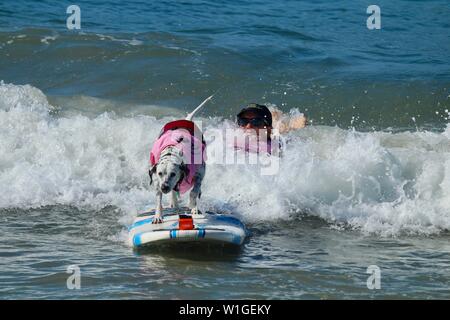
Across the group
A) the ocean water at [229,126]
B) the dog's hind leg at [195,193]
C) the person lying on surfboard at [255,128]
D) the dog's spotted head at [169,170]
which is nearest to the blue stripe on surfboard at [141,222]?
the ocean water at [229,126]

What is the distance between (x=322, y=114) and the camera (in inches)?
542

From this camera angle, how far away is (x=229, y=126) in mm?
11953

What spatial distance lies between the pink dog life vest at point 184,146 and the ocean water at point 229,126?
27.2 inches

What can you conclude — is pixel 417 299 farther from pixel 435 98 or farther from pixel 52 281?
pixel 435 98


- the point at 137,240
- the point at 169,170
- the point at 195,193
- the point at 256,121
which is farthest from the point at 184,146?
the point at 256,121

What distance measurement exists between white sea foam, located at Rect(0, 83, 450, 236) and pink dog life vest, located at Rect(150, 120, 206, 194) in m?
1.52

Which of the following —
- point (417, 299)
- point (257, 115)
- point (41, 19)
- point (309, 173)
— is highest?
point (41, 19)

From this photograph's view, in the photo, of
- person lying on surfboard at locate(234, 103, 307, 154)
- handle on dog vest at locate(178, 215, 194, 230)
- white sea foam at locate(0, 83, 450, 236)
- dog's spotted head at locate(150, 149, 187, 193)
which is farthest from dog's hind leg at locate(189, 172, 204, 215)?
person lying on surfboard at locate(234, 103, 307, 154)

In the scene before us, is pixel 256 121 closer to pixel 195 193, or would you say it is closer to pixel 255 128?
pixel 255 128

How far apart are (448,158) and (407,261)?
9.67 feet

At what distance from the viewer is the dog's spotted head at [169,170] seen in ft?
24.0

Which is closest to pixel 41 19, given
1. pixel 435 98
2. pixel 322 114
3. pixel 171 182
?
pixel 322 114

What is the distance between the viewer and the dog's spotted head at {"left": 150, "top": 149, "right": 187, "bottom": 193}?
288 inches

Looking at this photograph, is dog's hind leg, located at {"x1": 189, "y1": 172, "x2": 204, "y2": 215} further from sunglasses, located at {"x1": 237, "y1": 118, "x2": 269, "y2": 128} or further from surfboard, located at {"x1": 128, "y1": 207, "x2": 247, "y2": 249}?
sunglasses, located at {"x1": 237, "y1": 118, "x2": 269, "y2": 128}
